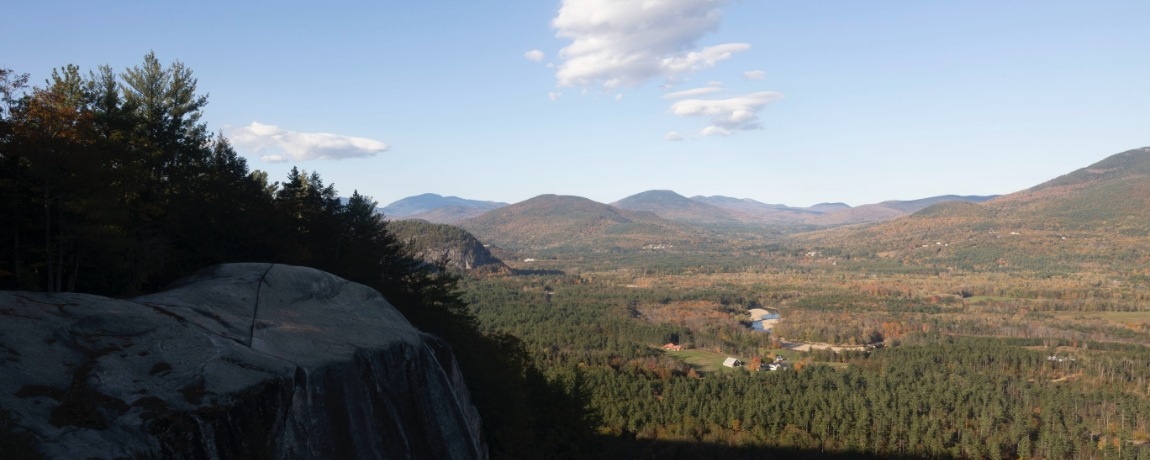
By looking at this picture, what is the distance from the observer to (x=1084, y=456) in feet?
203

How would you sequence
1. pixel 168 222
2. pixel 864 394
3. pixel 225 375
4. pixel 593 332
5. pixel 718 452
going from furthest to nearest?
pixel 593 332, pixel 864 394, pixel 718 452, pixel 168 222, pixel 225 375

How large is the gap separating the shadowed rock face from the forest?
1651 mm

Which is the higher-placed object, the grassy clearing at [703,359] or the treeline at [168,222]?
the treeline at [168,222]

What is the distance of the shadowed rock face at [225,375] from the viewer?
10344 millimetres

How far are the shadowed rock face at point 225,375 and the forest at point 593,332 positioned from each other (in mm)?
1651

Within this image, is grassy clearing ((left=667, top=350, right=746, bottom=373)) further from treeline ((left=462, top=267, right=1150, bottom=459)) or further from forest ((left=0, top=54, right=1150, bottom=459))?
treeline ((left=462, top=267, right=1150, bottom=459))

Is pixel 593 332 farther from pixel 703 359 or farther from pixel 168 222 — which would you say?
pixel 168 222

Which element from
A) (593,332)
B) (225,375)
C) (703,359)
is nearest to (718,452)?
(225,375)

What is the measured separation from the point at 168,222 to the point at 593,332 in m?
103

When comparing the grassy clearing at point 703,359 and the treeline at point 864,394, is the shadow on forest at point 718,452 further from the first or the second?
the grassy clearing at point 703,359

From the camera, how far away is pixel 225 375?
1226 cm

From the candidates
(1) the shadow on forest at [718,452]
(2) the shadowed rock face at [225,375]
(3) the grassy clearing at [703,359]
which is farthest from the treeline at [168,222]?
(3) the grassy clearing at [703,359]

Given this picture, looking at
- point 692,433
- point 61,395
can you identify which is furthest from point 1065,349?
point 61,395

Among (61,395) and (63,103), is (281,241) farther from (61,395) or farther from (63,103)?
(61,395)
